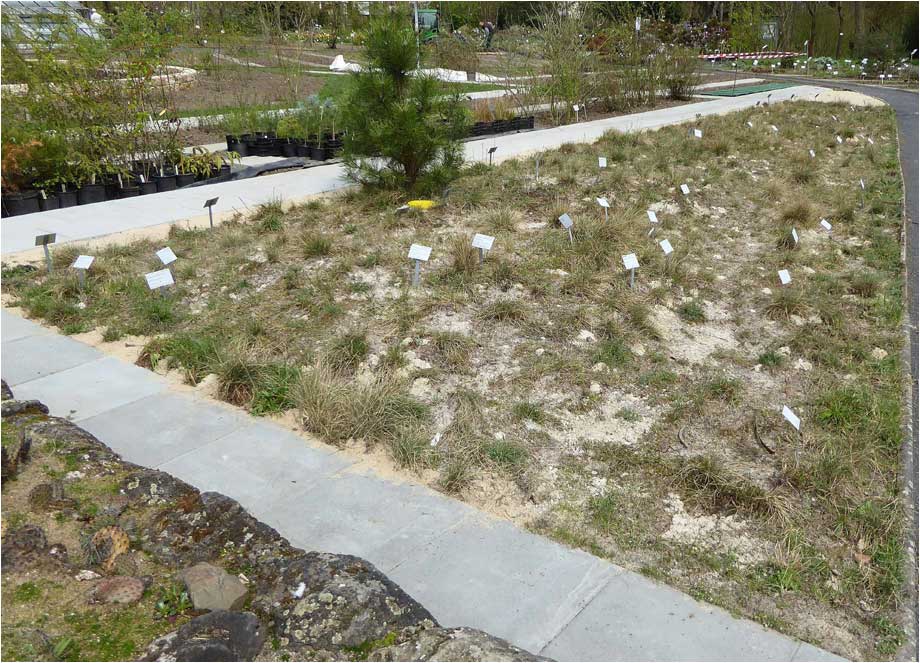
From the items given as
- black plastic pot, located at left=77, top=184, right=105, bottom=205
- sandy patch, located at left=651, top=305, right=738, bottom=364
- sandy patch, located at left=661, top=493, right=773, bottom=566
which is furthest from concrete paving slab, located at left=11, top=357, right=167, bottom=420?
black plastic pot, located at left=77, top=184, right=105, bottom=205

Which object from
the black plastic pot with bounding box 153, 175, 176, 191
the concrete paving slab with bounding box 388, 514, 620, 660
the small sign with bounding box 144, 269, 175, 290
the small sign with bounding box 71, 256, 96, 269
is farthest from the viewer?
the black plastic pot with bounding box 153, 175, 176, 191

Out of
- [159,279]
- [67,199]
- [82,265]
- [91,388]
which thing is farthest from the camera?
[67,199]

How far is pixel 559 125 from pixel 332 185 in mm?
7185

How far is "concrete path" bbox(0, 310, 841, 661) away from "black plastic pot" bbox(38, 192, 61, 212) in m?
4.88

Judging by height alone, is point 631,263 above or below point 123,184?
below

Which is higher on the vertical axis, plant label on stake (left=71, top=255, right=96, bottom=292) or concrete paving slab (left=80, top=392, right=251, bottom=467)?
plant label on stake (left=71, top=255, right=96, bottom=292)

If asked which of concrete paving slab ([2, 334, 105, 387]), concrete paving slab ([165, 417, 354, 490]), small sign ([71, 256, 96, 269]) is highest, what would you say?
small sign ([71, 256, 96, 269])

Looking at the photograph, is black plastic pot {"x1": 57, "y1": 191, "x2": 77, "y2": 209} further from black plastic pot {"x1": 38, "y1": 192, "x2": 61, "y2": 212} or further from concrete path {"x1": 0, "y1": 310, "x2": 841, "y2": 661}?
concrete path {"x1": 0, "y1": 310, "x2": 841, "y2": 661}

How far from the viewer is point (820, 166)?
11.0m

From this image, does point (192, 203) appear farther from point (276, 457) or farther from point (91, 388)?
point (276, 457)

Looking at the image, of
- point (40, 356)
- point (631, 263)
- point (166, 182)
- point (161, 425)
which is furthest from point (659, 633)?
point (166, 182)

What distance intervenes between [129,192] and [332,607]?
8451 millimetres

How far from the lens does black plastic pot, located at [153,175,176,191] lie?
9.88 metres

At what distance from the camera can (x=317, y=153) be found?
11.9m
